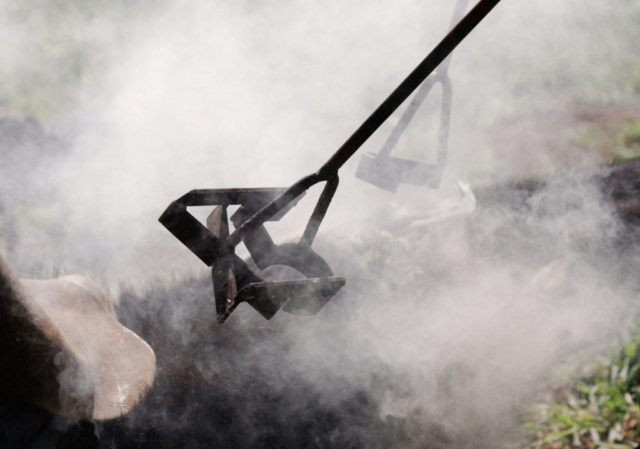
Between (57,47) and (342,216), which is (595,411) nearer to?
(342,216)

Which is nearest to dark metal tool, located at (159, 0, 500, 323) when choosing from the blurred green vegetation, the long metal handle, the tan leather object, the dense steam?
the long metal handle

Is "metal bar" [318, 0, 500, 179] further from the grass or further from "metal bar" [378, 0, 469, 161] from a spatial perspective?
the grass

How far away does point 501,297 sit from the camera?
4406 millimetres

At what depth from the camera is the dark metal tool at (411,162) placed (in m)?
4.62

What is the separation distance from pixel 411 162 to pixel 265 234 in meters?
2.83

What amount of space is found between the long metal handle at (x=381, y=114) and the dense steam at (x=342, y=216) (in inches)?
79.4

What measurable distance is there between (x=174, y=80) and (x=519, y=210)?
5.54 m

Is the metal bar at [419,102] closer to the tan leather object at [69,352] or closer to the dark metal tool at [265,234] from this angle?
the dark metal tool at [265,234]

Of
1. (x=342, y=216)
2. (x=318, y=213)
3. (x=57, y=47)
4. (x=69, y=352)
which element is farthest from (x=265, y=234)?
(x=57, y=47)

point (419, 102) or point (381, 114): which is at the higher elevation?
point (419, 102)

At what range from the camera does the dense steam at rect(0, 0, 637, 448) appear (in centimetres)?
372

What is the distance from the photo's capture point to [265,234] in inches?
108

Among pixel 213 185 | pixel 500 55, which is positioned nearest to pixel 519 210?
pixel 500 55

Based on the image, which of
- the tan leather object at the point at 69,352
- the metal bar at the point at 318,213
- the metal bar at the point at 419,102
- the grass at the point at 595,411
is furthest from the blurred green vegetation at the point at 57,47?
the grass at the point at 595,411
